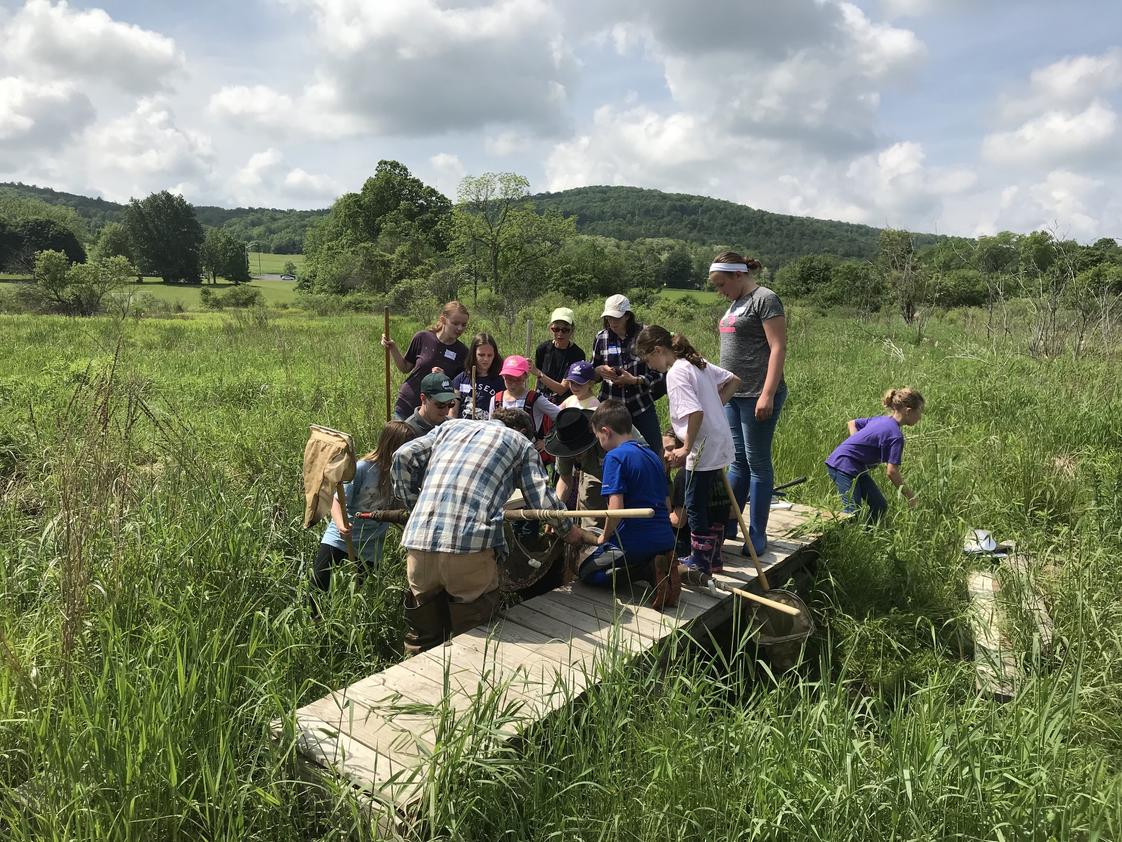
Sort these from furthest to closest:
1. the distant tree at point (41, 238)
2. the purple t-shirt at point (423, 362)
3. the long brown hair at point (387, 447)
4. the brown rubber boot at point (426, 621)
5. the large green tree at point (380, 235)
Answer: the distant tree at point (41, 238), the large green tree at point (380, 235), the purple t-shirt at point (423, 362), the long brown hair at point (387, 447), the brown rubber boot at point (426, 621)

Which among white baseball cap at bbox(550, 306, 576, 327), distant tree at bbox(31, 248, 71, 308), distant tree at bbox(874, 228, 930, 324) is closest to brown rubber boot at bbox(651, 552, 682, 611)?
white baseball cap at bbox(550, 306, 576, 327)

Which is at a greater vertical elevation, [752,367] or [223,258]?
[223,258]

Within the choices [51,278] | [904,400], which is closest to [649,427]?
[904,400]

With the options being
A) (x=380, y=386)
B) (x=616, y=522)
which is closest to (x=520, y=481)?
(x=616, y=522)

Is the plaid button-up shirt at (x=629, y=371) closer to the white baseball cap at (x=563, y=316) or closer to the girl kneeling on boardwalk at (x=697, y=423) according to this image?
the white baseball cap at (x=563, y=316)

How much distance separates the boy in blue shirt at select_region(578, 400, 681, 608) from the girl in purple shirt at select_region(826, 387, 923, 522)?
1.88 m

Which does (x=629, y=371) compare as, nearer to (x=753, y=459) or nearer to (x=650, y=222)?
(x=753, y=459)

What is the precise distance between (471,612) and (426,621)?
0.74 ft

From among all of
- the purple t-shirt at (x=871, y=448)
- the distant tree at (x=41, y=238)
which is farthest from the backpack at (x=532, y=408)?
the distant tree at (x=41, y=238)

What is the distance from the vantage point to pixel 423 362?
508 centimetres

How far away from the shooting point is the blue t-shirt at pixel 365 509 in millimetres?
3551

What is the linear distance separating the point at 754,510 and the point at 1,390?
369 inches

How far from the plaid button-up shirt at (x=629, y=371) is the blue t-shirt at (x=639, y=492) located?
3.63 feet

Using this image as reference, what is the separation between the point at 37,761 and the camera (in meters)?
2.06
